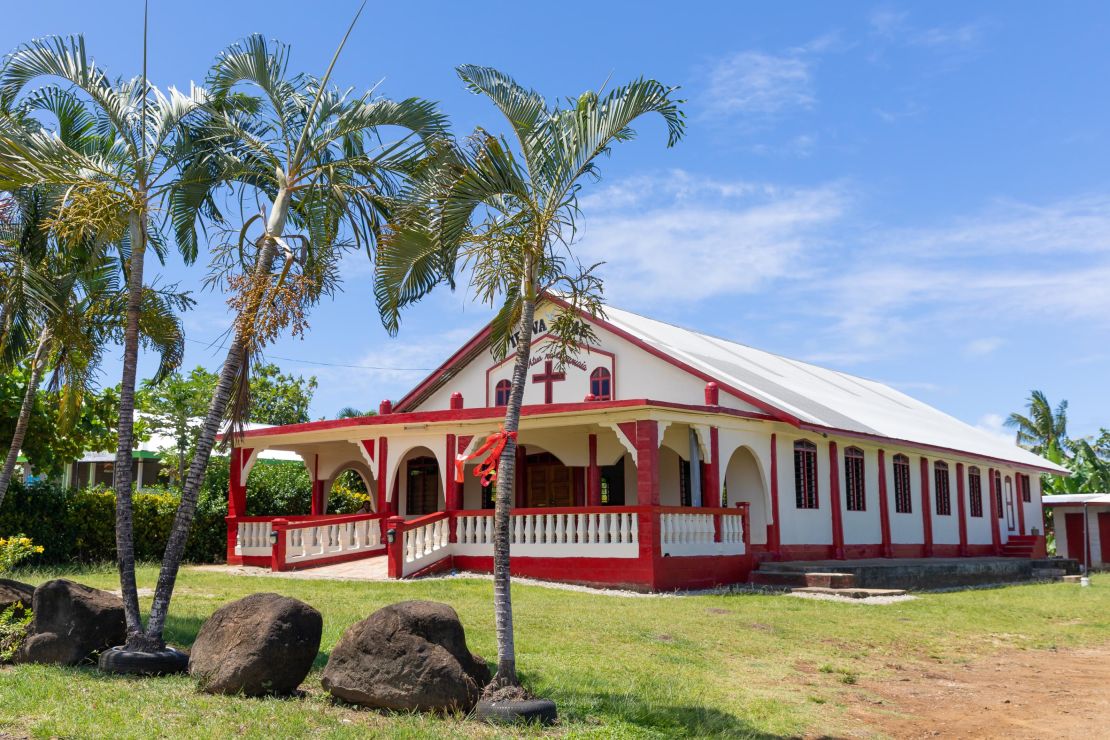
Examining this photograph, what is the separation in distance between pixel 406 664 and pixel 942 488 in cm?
2318

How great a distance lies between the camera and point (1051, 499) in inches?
1390

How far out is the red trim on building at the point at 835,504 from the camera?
2202 centimetres

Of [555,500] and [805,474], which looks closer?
[805,474]

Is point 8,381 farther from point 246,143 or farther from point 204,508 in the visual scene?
point 246,143

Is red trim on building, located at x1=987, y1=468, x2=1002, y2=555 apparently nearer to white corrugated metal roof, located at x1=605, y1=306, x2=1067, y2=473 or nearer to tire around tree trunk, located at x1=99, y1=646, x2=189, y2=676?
white corrugated metal roof, located at x1=605, y1=306, x2=1067, y2=473

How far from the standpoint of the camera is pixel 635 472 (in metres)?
23.0

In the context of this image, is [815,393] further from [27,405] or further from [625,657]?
[27,405]

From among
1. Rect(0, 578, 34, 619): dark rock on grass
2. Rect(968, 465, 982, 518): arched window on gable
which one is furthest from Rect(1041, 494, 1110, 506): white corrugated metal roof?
Rect(0, 578, 34, 619): dark rock on grass

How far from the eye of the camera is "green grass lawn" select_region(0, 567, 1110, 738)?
712cm

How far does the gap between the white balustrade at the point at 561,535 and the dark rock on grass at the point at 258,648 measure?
8.79 metres

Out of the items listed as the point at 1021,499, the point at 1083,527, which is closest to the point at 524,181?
the point at 1021,499

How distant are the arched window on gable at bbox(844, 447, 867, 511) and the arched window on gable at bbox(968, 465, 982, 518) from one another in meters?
7.35

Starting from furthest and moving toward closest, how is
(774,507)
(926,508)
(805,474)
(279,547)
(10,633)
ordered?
1. (926,508)
2. (805,474)
3. (774,507)
4. (279,547)
5. (10,633)

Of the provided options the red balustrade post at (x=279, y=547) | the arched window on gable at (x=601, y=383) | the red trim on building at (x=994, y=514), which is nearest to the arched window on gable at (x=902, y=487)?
the red trim on building at (x=994, y=514)
